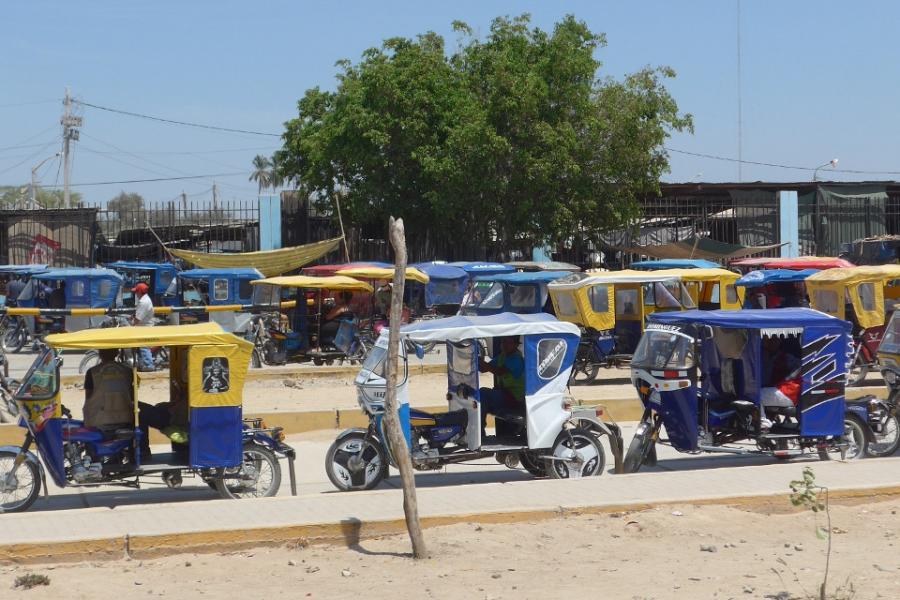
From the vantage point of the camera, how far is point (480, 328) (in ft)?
36.0

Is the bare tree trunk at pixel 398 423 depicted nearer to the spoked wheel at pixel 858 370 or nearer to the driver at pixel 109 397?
the driver at pixel 109 397

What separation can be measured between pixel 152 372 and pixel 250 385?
5.21 ft

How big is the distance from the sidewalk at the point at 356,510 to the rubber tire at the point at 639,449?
52 cm

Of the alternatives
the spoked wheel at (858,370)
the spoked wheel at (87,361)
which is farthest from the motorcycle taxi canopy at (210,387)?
the spoked wheel at (858,370)

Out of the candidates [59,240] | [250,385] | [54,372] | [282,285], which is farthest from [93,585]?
[59,240]

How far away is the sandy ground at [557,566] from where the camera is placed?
25.2 ft

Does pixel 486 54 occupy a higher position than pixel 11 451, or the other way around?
pixel 486 54

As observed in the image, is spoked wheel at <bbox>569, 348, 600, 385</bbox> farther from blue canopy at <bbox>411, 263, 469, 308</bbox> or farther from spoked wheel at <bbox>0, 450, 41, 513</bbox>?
spoked wheel at <bbox>0, 450, 41, 513</bbox>

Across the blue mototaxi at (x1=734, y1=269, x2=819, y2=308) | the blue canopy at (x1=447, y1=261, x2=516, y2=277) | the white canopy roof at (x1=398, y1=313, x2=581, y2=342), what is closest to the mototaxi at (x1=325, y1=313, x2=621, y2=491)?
the white canopy roof at (x1=398, y1=313, x2=581, y2=342)

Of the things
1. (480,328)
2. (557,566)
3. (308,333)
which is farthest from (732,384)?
(308,333)

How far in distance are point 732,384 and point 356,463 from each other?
3.99 m

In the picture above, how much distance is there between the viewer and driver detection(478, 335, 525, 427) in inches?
460

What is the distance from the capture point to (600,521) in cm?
941

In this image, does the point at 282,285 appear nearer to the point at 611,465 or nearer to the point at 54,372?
the point at 611,465
